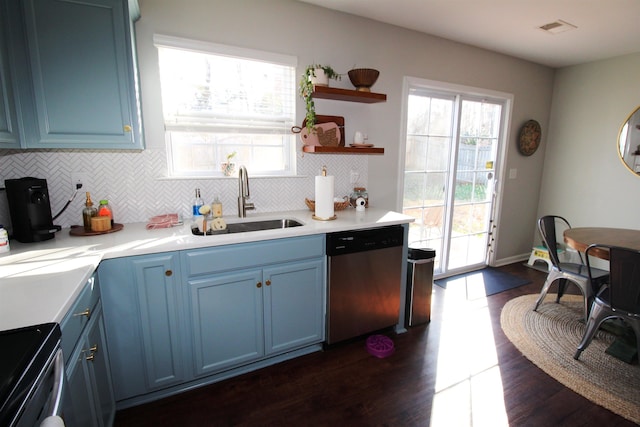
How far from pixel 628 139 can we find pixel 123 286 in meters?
4.74

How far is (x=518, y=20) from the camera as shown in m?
2.53

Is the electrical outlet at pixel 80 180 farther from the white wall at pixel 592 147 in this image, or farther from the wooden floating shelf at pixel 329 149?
the white wall at pixel 592 147

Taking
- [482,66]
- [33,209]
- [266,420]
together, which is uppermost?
[482,66]

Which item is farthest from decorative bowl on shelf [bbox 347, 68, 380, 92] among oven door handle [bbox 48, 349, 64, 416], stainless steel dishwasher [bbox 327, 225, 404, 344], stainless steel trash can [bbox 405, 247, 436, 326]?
oven door handle [bbox 48, 349, 64, 416]

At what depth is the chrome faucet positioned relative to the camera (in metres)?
2.20

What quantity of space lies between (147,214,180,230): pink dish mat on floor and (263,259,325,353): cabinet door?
0.70m

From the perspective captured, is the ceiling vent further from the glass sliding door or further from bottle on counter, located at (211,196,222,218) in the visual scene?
bottle on counter, located at (211,196,222,218)

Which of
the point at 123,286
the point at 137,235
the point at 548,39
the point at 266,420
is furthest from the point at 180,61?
the point at 548,39

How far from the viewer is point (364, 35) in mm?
2596

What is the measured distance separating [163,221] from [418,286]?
194 centimetres

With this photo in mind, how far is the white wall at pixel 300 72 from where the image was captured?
1941 mm

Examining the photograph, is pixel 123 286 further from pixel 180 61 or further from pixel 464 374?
pixel 464 374

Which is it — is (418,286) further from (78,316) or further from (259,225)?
(78,316)

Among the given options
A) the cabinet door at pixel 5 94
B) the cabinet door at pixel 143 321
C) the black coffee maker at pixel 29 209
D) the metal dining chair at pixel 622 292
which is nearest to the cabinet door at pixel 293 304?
the cabinet door at pixel 143 321
